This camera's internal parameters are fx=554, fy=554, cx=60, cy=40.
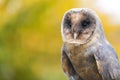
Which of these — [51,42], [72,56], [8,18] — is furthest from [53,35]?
[72,56]

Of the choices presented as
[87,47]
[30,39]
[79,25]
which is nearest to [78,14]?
[79,25]

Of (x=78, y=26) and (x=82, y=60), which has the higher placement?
(x=78, y=26)

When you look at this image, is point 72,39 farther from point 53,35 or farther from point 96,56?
point 53,35

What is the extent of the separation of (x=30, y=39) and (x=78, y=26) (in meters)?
7.94

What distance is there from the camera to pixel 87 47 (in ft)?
10.4

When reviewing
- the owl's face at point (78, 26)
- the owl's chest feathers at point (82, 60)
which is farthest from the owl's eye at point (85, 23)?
the owl's chest feathers at point (82, 60)

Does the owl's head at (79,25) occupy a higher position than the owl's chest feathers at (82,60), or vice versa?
the owl's head at (79,25)

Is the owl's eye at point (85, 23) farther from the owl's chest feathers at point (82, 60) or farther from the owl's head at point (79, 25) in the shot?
the owl's chest feathers at point (82, 60)

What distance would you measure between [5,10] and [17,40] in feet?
2.12

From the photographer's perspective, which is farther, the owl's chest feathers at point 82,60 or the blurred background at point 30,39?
the blurred background at point 30,39

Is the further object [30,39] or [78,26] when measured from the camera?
[30,39]

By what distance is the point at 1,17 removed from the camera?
11094 mm

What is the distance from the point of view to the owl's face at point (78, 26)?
10.2ft

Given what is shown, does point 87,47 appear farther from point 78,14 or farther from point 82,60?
point 78,14
